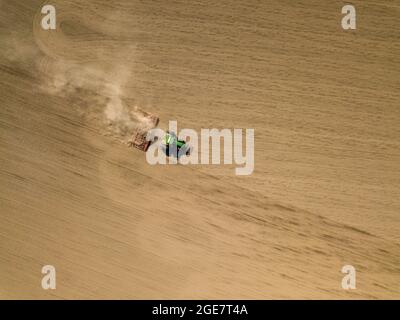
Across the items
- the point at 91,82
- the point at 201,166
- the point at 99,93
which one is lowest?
the point at 201,166

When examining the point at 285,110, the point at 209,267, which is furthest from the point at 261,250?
the point at 285,110

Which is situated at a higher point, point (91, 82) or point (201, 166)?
point (91, 82)

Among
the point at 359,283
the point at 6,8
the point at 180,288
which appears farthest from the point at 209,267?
the point at 6,8

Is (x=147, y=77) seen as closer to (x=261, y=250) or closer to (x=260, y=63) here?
(x=260, y=63)

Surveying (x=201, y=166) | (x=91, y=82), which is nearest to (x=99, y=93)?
(x=91, y=82)

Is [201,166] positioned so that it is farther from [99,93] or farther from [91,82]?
[91,82]

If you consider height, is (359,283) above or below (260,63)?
below

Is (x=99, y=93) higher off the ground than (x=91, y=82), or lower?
lower
